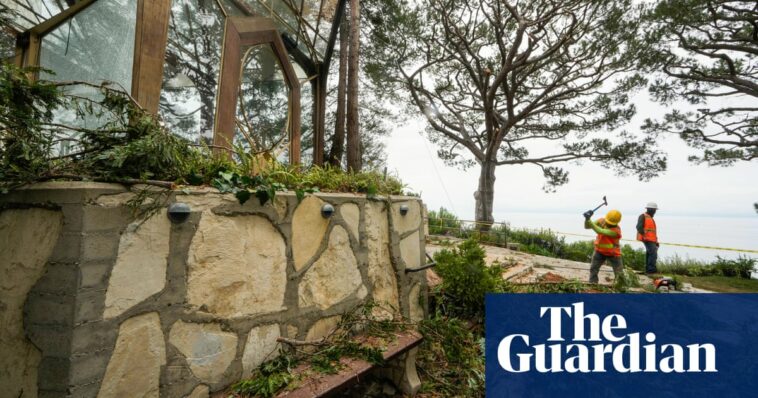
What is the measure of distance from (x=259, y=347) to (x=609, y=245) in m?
6.03

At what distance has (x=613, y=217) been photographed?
5.63 metres

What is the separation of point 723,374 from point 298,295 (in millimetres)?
3718

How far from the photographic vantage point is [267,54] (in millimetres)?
4164

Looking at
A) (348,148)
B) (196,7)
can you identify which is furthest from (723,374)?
(196,7)

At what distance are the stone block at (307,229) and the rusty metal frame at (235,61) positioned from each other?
1.31 metres

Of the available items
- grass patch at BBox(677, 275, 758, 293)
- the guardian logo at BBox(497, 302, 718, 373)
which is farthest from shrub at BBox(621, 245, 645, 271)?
the guardian logo at BBox(497, 302, 718, 373)

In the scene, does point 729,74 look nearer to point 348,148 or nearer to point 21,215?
point 348,148

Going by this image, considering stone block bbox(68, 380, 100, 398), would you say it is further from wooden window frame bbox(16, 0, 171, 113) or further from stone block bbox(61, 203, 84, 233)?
wooden window frame bbox(16, 0, 171, 113)

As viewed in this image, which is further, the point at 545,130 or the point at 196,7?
the point at 545,130

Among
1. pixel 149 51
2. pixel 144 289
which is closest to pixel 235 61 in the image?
pixel 149 51

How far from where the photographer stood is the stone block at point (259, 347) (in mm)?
1701

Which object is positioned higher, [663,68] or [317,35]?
[663,68]

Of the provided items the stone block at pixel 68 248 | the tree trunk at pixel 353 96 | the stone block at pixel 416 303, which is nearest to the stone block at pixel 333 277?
the stone block at pixel 416 303

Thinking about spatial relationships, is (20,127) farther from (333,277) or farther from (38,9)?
(38,9)
